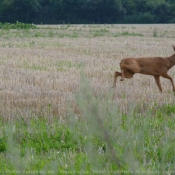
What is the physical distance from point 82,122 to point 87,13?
66128 millimetres

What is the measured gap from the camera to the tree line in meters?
70.1

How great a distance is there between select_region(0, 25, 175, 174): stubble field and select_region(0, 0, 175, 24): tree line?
56.4m

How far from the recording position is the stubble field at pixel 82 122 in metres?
3.80

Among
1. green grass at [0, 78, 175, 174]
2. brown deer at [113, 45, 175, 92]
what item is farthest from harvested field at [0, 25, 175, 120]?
green grass at [0, 78, 175, 174]

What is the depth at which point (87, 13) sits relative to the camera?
71.9 m

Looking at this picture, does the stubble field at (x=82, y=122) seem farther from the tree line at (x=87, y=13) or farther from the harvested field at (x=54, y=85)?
the tree line at (x=87, y=13)

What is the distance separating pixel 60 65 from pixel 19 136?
8.56m

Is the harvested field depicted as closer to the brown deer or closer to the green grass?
the brown deer

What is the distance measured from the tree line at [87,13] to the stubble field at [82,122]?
56.4 metres

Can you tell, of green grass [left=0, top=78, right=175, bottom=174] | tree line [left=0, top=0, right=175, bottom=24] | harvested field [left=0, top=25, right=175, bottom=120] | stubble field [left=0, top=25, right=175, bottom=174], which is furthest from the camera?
tree line [left=0, top=0, right=175, bottom=24]

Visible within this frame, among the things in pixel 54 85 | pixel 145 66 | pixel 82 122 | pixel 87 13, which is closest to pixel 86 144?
pixel 82 122

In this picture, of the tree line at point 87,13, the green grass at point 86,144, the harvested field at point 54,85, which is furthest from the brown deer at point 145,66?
the tree line at point 87,13

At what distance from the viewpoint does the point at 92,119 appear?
3.15m

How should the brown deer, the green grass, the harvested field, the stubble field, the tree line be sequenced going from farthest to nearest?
the tree line
the brown deer
the harvested field
the green grass
the stubble field
